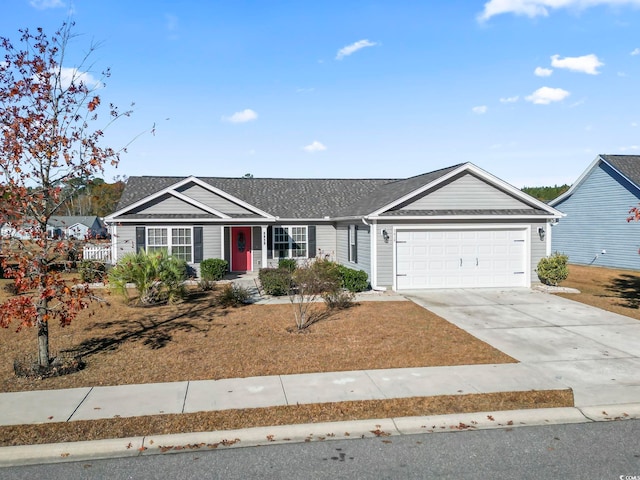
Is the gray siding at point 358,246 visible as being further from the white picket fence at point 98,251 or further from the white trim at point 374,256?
the white picket fence at point 98,251

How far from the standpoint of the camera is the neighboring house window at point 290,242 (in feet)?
77.5

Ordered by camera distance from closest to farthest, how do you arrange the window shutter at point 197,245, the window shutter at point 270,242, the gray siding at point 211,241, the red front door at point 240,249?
the window shutter at point 197,245
the gray siding at point 211,241
the window shutter at point 270,242
the red front door at point 240,249

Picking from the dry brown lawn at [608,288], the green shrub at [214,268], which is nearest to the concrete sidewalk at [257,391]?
the dry brown lawn at [608,288]

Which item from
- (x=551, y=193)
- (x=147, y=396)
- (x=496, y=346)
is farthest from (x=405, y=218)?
(x=551, y=193)

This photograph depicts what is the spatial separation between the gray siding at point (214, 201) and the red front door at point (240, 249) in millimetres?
1523

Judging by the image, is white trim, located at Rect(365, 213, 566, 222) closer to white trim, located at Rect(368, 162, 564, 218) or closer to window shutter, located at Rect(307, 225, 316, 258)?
white trim, located at Rect(368, 162, 564, 218)

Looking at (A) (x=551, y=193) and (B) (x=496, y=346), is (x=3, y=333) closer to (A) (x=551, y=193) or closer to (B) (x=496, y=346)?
(B) (x=496, y=346)

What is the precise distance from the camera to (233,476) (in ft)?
17.1

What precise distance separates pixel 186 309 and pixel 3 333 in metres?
4.44

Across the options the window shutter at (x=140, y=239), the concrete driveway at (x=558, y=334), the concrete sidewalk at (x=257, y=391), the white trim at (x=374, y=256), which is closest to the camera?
the concrete sidewalk at (x=257, y=391)

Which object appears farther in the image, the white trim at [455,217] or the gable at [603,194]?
the gable at [603,194]

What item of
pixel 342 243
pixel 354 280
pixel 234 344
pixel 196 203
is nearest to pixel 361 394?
pixel 234 344

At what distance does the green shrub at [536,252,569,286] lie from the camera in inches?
695

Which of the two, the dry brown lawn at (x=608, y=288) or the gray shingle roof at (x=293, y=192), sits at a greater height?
the gray shingle roof at (x=293, y=192)
